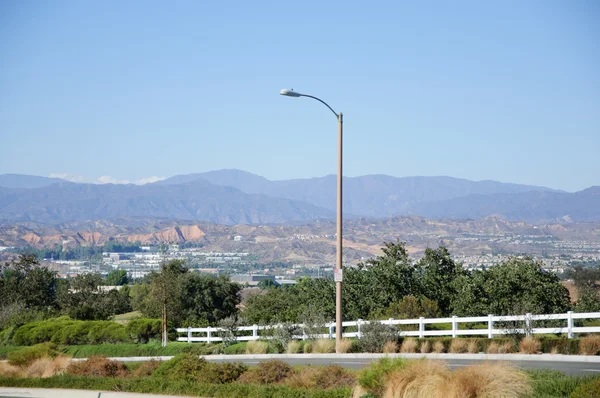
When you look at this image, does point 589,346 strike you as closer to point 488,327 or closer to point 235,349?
point 488,327

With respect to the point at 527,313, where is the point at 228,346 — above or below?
below

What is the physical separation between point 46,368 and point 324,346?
10.00 metres

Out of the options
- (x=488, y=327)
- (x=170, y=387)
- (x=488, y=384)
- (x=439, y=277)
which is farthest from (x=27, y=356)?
(x=439, y=277)

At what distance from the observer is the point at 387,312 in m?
37.2

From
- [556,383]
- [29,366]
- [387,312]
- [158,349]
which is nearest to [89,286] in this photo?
[158,349]

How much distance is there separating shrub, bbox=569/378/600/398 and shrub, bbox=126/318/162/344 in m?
32.3

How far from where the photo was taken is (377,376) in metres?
16.2

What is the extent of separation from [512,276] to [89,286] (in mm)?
36020

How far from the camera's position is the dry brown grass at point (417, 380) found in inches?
589

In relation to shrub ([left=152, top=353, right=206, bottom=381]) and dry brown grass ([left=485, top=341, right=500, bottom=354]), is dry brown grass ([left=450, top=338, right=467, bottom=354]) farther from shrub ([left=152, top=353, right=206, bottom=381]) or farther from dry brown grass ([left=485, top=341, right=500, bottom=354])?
shrub ([left=152, top=353, right=206, bottom=381])

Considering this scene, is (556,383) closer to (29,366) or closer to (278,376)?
(278,376)

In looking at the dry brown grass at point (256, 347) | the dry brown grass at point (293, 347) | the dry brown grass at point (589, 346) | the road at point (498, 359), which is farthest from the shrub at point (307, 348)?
the dry brown grass at point (589, 346)

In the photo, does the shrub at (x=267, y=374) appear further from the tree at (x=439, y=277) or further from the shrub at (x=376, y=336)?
the tree at (x=439, y=277)

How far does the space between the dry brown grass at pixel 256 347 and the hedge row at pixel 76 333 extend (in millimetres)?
11974
